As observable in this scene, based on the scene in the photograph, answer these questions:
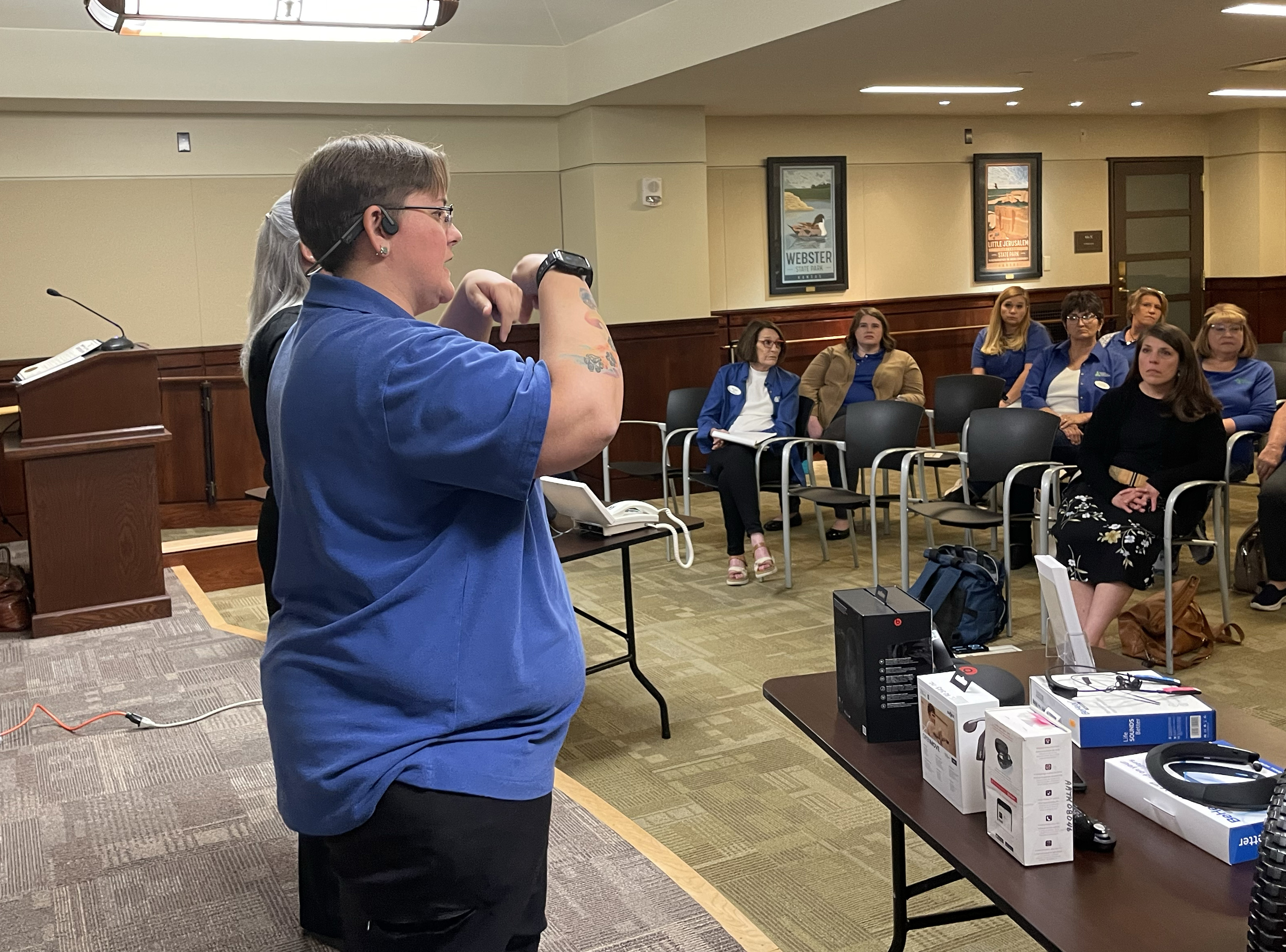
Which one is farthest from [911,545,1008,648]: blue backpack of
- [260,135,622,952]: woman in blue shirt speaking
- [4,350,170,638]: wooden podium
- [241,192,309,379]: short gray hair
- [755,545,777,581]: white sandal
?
[260,135,622,952]: woman in blue shirt speaking

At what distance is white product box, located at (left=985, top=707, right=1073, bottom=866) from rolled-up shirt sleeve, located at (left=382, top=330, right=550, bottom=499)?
79 centimetres

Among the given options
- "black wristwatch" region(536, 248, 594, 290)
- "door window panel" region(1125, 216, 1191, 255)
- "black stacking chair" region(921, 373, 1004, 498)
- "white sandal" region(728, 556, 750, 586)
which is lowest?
"white sandal" region(728, 556, 750, 586)

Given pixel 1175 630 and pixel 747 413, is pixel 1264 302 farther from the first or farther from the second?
pixel 1175 630

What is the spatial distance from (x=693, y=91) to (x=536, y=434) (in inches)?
262

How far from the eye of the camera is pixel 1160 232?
10781 mm

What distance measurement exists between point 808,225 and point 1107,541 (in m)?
5.63

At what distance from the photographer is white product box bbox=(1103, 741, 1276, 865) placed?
1.54 metres

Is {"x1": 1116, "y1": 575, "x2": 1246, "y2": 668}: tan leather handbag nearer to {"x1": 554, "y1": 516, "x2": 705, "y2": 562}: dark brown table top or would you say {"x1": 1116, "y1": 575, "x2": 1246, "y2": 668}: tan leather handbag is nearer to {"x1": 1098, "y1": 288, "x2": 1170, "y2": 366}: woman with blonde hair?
{"x1": 554, "y1": 516, "x2": 705, "y2": 562}: dark brown table top

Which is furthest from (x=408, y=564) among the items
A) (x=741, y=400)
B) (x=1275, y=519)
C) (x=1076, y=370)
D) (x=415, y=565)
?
(x=1076, y=370)

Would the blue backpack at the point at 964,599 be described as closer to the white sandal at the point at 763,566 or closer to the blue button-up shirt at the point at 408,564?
the white sandal at the point at 763,566

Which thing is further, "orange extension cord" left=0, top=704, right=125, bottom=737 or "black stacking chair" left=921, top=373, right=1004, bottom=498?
"black stacking chair" left=921, top=373, right=1004, bottom=498

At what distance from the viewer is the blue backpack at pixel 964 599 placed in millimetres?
4340

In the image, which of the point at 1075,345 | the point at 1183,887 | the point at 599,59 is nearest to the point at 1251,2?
the point at 1075,345

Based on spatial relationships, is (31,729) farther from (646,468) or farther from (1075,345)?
(1075,345)
